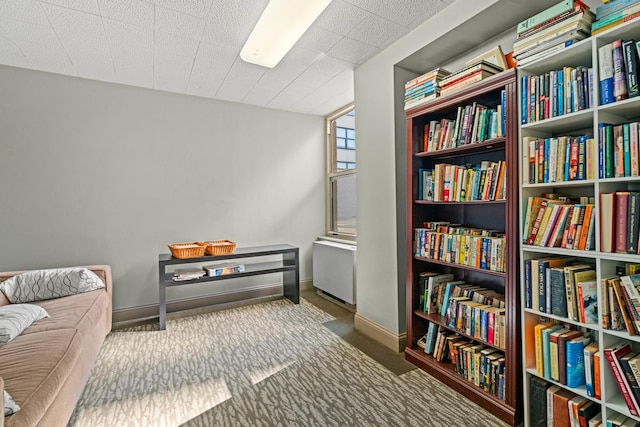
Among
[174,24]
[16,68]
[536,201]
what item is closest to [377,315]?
[536,201]

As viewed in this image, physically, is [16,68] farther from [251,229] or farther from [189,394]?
[189,394]

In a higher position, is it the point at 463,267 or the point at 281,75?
the point at 281,75

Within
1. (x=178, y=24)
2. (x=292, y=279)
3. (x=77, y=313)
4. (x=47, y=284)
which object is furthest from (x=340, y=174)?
(x=47, y=284)

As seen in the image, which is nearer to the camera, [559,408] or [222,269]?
[559,408]

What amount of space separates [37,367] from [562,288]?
2560 mm

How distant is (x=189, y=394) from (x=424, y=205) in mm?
2139

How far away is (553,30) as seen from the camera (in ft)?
4.98

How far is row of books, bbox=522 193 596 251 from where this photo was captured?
1.43 m

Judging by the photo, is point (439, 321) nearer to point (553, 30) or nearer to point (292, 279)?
point (553, 30)

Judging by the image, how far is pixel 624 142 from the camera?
131 cm

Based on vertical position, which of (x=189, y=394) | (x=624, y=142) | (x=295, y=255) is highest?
(x=624, y=142)

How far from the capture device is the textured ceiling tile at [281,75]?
2.66 metres

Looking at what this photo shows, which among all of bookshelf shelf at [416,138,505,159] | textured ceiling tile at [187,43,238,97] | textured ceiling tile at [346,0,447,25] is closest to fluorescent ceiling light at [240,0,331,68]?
textured ceiling tile at [187,43,238,97]

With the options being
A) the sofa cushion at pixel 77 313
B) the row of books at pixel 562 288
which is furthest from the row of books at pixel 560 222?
the sofa cushion at pixel 77 313
